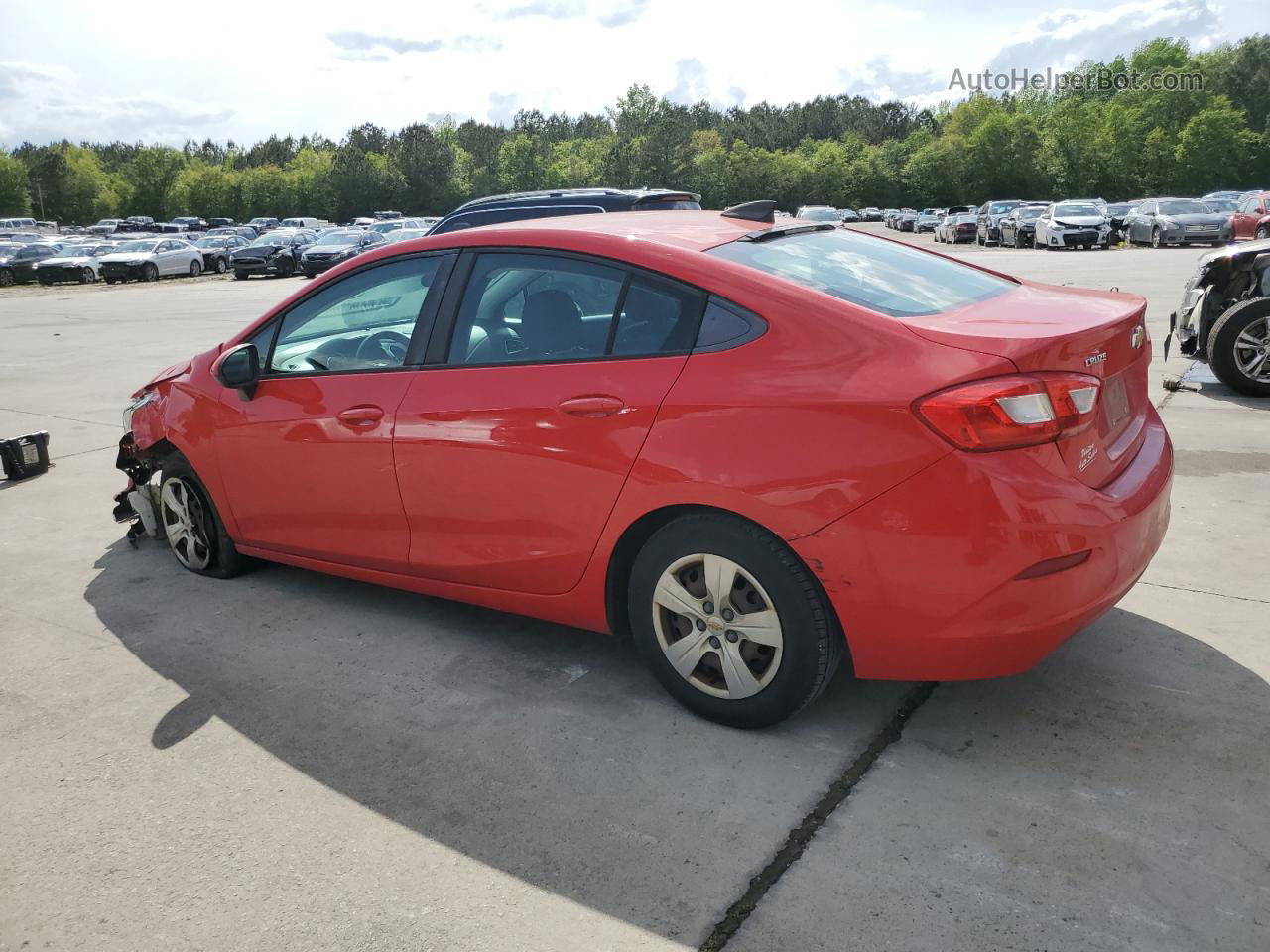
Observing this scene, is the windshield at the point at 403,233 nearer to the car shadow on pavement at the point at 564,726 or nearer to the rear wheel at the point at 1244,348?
the rear wheel at the point at 1244,348

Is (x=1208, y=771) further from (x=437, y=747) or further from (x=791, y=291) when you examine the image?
(x=437, y=747)

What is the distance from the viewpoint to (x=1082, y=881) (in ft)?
8.32

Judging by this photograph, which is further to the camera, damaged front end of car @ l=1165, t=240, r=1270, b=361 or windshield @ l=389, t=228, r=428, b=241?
windshield @ l=389, t=228, r=428, b=241

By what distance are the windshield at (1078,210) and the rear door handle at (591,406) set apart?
33.7m

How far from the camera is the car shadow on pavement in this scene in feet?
9.07

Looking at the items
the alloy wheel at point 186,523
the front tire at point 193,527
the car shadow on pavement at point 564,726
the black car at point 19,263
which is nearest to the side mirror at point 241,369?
the front tire at point 193,527

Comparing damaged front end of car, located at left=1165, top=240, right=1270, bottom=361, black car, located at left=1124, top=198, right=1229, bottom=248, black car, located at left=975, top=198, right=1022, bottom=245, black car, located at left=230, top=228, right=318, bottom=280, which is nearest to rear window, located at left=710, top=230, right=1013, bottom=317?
damaged front end of car, located at left=1165, top=240, right=1270, bottom=361

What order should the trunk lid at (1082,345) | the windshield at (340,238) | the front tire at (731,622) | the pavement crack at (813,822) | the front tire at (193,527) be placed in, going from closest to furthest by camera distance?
1. the pavement crack at (813,822)
2. the trunk lid at (1082,345)
3. the front tire at (731,622)
4. the front tire at (193,527)
5. the windshield at (340,238)

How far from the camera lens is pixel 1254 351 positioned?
319 inches

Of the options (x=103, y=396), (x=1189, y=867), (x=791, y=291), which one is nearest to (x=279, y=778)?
(x=791, y=291)

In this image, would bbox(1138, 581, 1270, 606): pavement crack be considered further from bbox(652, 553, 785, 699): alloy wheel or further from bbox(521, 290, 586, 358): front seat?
bbox(521, 290, 586, 358): front seat

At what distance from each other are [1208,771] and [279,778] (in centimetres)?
269

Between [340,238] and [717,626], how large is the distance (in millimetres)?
32362

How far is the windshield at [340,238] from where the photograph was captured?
32.5m
